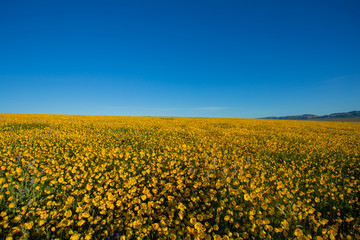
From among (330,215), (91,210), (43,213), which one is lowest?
(330,215)

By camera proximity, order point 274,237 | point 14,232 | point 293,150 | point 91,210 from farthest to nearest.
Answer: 1. point 293,150
2. point 91,210
3. point 274,237
4. point 14,232

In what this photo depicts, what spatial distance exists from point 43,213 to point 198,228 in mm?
2396

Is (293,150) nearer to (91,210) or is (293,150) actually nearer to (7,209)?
(91,210)

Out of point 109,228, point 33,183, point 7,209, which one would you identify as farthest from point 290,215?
point 33,183

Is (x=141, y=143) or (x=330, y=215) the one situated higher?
(x=141, y=143)

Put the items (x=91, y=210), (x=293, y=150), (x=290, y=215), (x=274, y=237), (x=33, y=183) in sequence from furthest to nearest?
(x=293, y=150), (x=33, y=183), (x=91, y=210), (x=290, y=215), (x=274, y=237)

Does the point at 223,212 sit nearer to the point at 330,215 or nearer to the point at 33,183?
the point at 330,215

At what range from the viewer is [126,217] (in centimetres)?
269

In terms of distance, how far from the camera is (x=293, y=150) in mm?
7504

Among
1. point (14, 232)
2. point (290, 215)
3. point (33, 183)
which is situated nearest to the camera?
point (14, 232)

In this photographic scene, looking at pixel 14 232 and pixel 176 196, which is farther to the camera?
pixel 176 196

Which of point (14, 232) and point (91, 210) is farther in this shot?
point (91, 210)

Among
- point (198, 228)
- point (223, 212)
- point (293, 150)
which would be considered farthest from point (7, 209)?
point (293, 150)

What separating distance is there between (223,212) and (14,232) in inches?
125
